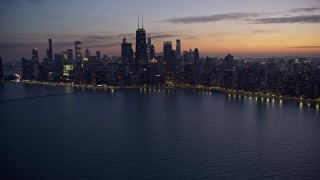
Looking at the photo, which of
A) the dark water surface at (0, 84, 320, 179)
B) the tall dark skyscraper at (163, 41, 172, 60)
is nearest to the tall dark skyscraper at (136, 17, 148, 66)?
the tall dark skyscraper at (163, 41, 172, 60)

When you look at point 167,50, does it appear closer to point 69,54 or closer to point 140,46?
point 140,46

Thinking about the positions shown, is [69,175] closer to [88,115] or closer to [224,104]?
[88,115]

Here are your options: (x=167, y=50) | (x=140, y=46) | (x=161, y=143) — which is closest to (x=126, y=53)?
(x=140, y=46)

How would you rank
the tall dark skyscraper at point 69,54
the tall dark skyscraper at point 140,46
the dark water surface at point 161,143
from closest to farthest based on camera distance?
1. the dark water surface at point 161,143
2. the tall dark skyscraper at point 140,46
3. the tall dark skyscraper at point 69,54

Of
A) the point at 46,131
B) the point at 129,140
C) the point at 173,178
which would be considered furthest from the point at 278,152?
the point at 46,131

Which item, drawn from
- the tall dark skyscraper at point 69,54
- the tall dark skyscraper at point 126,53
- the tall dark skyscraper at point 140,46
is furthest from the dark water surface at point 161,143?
the tall dark skyscraper at point 69,54

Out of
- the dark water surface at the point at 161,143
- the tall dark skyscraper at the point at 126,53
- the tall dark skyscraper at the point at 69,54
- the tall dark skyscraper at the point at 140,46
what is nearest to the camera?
the dark water surface at the point at 161,143

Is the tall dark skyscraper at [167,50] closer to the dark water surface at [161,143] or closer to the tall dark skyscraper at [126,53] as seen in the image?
the tall dark skyscraper at [126,53]

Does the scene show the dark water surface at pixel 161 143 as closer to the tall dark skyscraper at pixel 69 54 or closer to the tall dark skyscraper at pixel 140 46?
the tall dark skyscraper at pixel 140 46

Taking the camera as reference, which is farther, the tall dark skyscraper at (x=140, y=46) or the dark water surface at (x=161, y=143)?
the tall dark skyscraper at (x=140, y=46)

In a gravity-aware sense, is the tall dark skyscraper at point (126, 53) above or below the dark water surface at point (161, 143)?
above
